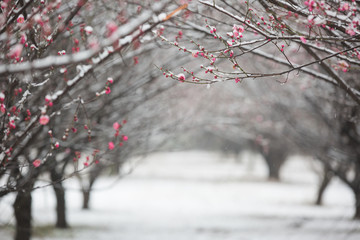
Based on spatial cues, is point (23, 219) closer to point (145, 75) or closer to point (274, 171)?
point (145, 75)

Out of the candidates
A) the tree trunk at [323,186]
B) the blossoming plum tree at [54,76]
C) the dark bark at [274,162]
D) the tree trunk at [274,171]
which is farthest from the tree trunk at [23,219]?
the tree trunk at [274,171]

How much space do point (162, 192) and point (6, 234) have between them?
40.6ft

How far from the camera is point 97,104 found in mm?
7816

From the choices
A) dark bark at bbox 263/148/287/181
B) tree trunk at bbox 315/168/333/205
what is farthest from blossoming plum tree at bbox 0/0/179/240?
dark bark at bbox 263/148/287/181

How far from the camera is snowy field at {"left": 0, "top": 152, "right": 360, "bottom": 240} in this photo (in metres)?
10.9

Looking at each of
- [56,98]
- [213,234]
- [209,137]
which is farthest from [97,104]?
[209,137]

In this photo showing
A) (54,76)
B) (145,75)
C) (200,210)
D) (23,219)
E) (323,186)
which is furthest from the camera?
(323,186)

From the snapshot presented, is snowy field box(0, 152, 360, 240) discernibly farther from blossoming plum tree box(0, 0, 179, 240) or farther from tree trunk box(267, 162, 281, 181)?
blossoming plum tree box(0, 0, 179, 240)

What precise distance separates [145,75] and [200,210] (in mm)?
10335

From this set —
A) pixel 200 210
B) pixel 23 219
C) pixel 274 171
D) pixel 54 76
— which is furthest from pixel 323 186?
pixel 54 76

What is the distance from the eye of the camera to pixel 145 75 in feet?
24.4

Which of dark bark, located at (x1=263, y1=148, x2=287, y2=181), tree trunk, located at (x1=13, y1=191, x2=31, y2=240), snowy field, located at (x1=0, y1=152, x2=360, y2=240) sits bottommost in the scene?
snowy field, located at (x1=0, y1=152, x2=360, y2=240)

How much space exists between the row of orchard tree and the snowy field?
1104 mm

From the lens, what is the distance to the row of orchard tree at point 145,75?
3.24 m
